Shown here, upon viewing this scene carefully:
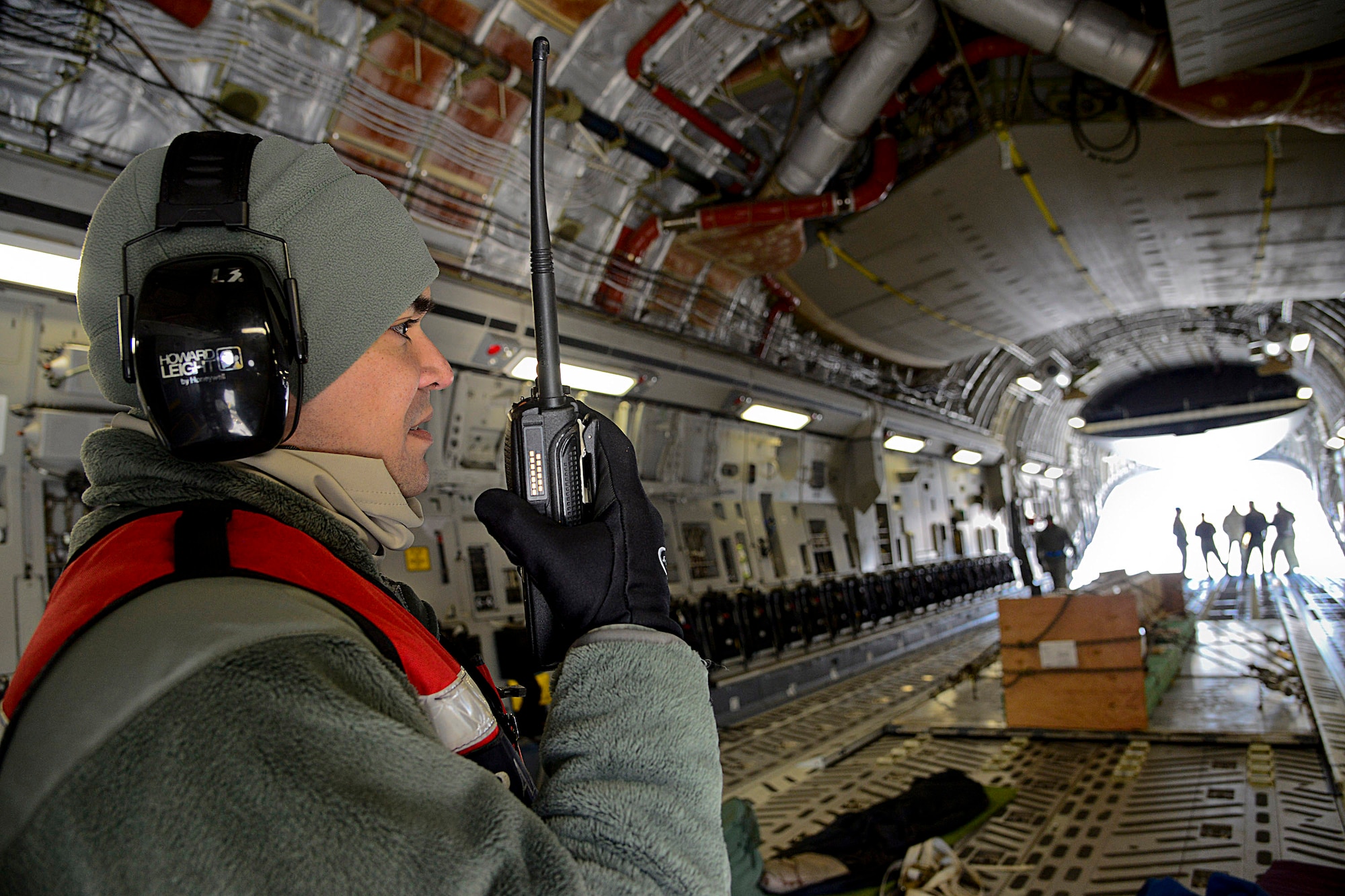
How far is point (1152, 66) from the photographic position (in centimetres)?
514

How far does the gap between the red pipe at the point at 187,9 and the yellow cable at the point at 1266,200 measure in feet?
25.2

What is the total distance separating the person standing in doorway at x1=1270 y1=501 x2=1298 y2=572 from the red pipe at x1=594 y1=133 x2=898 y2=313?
17.5 m

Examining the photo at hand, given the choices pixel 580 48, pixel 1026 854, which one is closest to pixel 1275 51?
pixel 580 48

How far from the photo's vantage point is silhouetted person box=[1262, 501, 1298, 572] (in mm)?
18859

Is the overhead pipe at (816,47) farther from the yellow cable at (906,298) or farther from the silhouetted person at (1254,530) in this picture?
the silhouetted person at (1254,530)

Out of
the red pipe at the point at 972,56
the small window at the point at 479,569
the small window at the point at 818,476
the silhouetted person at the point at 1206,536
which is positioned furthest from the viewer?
the silhouetted person at the point at 1206,536

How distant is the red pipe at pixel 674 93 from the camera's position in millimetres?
5184

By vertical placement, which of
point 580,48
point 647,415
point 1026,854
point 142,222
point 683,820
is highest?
point 580,48

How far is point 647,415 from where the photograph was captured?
8.10 m

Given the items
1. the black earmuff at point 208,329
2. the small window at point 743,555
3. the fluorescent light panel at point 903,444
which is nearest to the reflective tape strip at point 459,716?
the black earmuff at point 208,329

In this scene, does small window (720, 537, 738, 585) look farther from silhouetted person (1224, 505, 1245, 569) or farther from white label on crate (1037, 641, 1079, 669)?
silhouetted person (1224, 505, 1245, 569)

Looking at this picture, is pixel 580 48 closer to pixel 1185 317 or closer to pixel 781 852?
pixel 781 852

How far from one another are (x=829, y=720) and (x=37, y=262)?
21.8ft

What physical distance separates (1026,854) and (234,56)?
19.3ft
